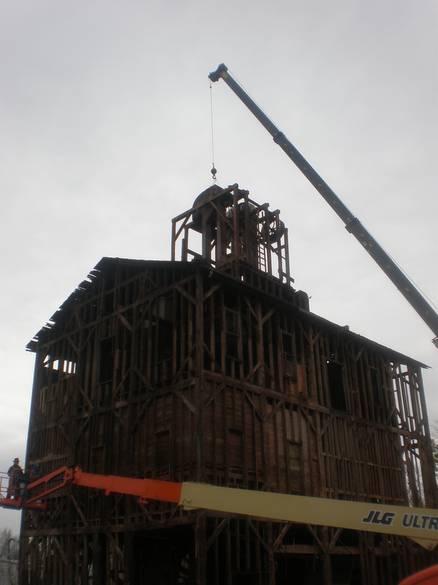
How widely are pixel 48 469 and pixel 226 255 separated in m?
12.4

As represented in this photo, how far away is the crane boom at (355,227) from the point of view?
20391mm

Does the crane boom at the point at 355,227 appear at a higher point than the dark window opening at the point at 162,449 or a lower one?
higher

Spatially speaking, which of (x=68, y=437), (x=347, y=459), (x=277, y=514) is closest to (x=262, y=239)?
(x=347, y=459)

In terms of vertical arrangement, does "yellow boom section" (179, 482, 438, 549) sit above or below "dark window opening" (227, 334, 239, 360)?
below

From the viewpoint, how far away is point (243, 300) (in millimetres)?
23844

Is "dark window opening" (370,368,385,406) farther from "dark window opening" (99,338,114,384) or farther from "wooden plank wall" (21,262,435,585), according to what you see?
"dark window opening" (99,338,114,384)

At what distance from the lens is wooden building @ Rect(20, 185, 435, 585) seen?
817 inches

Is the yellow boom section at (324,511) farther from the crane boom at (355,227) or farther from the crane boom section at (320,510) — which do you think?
the crane boom at (355,227)

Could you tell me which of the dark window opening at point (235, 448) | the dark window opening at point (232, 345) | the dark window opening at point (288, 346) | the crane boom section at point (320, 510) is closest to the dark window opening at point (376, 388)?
the dark window opening at point (288, 346)

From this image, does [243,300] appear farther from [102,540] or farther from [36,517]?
[36,517]

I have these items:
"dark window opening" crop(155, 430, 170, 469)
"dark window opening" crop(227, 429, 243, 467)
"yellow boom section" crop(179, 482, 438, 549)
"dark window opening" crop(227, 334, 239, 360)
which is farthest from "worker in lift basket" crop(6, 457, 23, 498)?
"yellow boom section" crop(179, 482, 438, 549)

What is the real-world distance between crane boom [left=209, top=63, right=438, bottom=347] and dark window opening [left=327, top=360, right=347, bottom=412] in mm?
7913

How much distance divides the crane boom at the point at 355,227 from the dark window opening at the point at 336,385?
312 inches

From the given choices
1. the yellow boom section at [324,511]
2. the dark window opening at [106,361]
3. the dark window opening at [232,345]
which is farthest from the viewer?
the dark window opening at [106,361]
